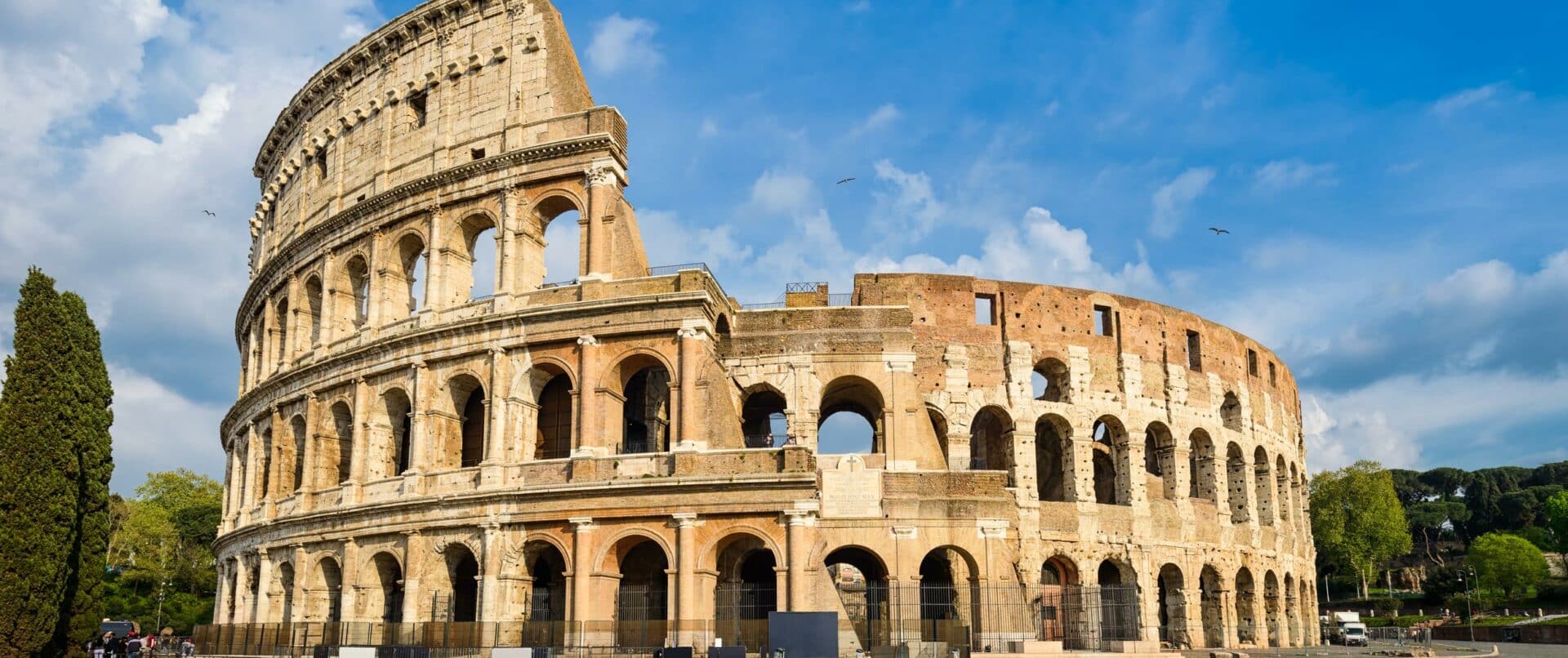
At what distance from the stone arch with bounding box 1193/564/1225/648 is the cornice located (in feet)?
67.9

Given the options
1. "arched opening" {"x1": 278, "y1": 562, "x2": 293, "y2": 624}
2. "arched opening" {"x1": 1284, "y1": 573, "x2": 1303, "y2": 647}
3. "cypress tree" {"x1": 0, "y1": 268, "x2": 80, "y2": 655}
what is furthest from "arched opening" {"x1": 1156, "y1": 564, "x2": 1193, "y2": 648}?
"cypress tree" {"x1": 0, "y1": 268, "x2": 80, "y2": 655}

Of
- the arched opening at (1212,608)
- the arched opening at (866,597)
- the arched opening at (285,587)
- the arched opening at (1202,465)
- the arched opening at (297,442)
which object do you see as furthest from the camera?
the arched opening at (1202,465)

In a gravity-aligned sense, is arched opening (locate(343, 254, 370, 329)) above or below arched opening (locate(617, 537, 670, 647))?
above

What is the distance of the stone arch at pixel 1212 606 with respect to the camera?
3450 cm

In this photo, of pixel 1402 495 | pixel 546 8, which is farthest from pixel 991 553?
pixel 1402 495

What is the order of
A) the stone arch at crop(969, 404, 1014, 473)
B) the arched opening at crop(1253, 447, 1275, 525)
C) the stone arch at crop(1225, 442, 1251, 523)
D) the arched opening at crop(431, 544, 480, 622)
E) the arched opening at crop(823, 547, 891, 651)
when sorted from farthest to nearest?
the arched opening at crop(1253, 447, 1275, 525) → the stone arch at crop(1225, 442, 1251, 523) → the stone arch at crop(969, 404, 1014, 473) → the arched opening at crop(431, 544, 480, 622) → the arched opening at crop(823, 547, 891, 651)

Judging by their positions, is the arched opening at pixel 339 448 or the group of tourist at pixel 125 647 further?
the arched opening at pixel 339 448

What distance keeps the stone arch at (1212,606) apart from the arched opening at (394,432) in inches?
862

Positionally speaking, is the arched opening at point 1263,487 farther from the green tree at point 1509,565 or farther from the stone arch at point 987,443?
the green tree at point 1509,565

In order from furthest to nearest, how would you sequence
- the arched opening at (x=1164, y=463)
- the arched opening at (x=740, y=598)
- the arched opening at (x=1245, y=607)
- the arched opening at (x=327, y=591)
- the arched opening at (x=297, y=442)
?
the arched opening at (x=1245, y=607) → the arched opening at (x=1164, y=463) → the arched opening at (x=297, y=442) → the arched opening at (x=327, y=591) → the arched opening at (x=740, y=598)

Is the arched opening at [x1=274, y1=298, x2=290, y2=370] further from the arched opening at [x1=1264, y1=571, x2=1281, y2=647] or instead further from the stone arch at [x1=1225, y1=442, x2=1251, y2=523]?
the arched opening at [x1=1264, y1=571, x2=1281, y2=647]

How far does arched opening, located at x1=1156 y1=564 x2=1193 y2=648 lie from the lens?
33.3 metres

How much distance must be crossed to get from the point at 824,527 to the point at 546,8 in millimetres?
14020

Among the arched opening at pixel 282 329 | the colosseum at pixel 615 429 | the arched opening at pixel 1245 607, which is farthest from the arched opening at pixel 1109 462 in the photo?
the arched opening at pixel 282 329
